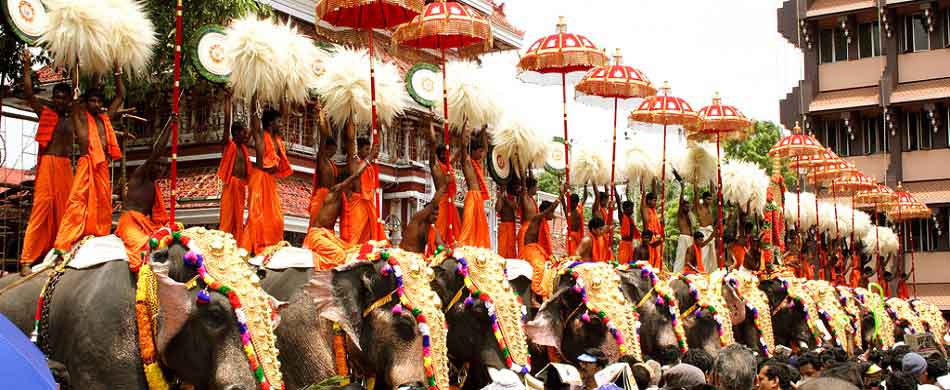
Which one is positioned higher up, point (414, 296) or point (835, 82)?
point (835, 82)

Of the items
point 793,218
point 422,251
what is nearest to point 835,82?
point 793,218

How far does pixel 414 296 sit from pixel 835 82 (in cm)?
2772

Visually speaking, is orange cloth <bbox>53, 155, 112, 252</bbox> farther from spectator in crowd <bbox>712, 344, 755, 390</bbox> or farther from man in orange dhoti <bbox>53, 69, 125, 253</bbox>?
spectator in crowd <bbox>712, 344, 755, 390</bbox>

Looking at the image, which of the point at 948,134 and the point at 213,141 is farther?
the point at 948,134

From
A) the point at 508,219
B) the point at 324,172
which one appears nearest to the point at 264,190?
the point at 324,172

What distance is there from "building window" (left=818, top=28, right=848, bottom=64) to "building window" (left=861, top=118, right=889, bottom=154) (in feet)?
7.24

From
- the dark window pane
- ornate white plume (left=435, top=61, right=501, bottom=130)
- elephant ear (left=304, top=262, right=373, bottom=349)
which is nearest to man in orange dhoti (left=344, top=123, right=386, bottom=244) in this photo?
elephant ear (left=304, top=262, right=373, bottom=349)

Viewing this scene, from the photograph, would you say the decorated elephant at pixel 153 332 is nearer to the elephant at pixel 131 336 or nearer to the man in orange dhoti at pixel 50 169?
the elephant at pixel 131 336

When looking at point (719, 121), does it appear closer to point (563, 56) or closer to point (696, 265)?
point (696, 265)

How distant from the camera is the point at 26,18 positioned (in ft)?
29.7

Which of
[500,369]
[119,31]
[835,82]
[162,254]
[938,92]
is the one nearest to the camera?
[162,254]

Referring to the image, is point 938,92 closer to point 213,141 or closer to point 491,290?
point 213,141

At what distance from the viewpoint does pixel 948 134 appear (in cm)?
3142

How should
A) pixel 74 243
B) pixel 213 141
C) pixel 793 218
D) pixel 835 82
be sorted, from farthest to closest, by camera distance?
pixel 835 82 → pixel 793 218 → pixel 213 141 → pixel 74 243
